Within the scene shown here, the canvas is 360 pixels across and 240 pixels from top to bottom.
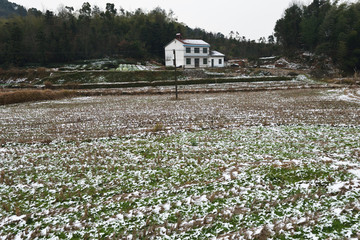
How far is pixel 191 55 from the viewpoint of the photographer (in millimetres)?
61031

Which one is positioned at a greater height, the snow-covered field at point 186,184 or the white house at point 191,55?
the white house at point 191,55

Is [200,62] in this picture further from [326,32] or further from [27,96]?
[27,96]

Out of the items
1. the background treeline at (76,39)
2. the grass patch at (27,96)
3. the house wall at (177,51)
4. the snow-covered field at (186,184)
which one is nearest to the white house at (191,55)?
the house wall at (177,51)

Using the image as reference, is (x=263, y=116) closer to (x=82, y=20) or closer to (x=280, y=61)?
(x=280, y=61)

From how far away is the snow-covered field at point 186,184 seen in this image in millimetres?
4883

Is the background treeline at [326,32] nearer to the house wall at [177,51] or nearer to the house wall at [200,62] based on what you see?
the house wall at [200,62]

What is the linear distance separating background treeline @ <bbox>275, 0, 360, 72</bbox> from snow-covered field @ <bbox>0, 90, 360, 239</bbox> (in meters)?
54.5

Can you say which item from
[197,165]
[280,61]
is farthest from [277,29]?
[197,165]

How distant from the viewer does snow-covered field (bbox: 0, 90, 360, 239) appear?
16.0 ft

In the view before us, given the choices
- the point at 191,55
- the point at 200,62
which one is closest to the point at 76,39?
the point at 191,55

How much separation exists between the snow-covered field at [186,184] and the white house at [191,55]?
50.5 m

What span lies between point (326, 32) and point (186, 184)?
243ft

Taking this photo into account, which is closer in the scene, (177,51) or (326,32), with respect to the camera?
(177,51)

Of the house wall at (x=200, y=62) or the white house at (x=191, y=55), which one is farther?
the house wall at (x=200, y=62)
